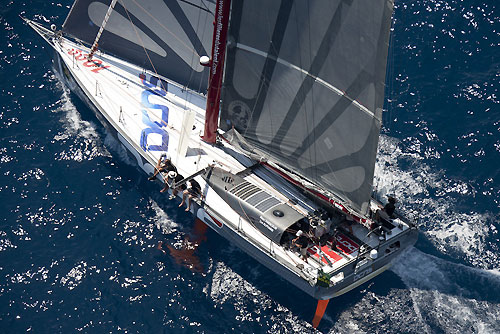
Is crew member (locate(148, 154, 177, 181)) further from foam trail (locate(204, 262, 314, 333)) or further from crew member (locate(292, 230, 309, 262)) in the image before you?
crew member (locate(292, 230, 309, 262))

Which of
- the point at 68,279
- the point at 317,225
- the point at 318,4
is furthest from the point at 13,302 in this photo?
the point at 318,4

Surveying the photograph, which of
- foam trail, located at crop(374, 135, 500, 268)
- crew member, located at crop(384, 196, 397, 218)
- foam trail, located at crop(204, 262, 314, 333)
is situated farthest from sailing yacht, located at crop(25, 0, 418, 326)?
foam trail, located at crop(374, 135, 500, 268)

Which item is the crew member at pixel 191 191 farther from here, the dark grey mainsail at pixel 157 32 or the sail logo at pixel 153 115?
the dark grey mainsail at pixel 157 32

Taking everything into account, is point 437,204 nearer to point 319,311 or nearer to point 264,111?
point 319,311

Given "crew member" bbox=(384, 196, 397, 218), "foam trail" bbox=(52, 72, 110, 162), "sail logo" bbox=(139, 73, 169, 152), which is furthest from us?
"foam trail" bbox=(52, 72, 110, 162)

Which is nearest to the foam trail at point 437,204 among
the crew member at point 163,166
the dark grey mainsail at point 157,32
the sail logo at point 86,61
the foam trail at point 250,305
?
the foam trail at point 250,305

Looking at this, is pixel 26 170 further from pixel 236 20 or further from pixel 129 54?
pixel 236 20
